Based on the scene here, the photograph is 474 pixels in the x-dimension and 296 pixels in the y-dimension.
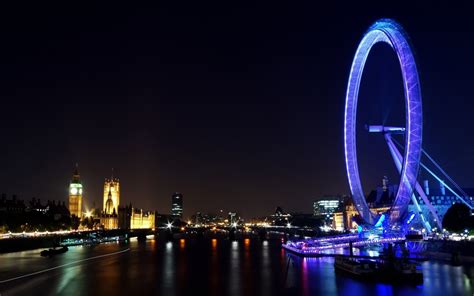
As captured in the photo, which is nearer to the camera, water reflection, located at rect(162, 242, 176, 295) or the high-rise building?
water reflection, located at rect(162, 242, 176, 295)

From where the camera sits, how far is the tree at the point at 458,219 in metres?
70.4

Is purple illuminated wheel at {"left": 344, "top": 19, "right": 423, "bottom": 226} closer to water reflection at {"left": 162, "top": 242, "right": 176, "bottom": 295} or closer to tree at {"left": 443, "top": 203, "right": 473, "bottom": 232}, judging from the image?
tree at {"left": 443, "top": 203, "right": 473, "bottom": 232}

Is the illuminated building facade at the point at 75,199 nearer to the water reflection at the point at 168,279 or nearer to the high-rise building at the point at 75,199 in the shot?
the high-rise building at the point at 75,199

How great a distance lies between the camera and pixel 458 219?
234 feet

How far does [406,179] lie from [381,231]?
14.9 m

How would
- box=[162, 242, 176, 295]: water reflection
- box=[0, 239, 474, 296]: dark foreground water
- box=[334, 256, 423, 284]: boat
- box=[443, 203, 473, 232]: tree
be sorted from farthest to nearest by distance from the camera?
1. box=[443, 203, 473, 232]: tree
2. box=[334, 256, 423, 284]: boat
3. box=[162, 242, 176, 295]: water reflection
4. box=[0, 239, 474, 296]: dark foreground water

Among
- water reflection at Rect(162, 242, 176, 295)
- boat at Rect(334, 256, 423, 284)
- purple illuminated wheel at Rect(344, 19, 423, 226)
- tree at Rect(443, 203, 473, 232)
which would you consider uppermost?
purple illuminated wheel at Rect(344, 19, 423, 226)

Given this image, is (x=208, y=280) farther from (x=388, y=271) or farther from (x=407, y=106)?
(x=407, y=106)

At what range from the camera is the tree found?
231ft

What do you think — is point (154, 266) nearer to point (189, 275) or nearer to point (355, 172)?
point (189, 275)

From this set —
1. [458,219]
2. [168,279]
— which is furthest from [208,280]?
[458,219]

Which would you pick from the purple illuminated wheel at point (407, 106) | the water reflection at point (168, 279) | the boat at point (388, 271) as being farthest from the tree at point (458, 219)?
the water reflection at point (168, 279)

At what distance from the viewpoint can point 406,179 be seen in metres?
53.7

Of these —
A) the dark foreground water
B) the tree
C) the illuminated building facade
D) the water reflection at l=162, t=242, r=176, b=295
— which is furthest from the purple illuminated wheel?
the illuminated building facade
